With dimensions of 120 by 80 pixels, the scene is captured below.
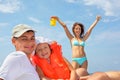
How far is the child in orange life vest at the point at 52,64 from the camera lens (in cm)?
423

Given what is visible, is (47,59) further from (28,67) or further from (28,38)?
(28,67)

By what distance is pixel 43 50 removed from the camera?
4.13 metres

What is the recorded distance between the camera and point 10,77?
90.1 inches

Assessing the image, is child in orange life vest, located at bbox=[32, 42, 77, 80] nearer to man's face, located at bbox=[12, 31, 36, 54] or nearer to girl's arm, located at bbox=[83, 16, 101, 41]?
man's face, located at bbox=[12, 31, 36, 54]

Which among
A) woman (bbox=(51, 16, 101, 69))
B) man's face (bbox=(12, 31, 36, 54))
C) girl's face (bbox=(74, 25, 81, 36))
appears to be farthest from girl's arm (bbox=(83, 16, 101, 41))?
man's face (bbox=(12, 31, 36, 54))

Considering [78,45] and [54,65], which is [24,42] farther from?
[78,45]

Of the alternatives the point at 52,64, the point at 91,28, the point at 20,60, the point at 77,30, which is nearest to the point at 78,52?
the point at 77,30

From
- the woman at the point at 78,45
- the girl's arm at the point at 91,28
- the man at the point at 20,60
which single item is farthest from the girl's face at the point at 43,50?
the girl's arm at the point at 91,28

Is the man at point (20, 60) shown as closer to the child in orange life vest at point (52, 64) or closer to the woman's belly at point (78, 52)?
the child in orange life vest at point (52, 64)

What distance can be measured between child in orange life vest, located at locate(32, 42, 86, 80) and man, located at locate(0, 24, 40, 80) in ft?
4.39

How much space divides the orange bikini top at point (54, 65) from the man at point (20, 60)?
4.83 ft

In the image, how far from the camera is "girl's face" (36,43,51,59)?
4.09 metres

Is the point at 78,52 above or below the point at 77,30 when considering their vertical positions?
below

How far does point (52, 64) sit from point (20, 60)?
209cm
